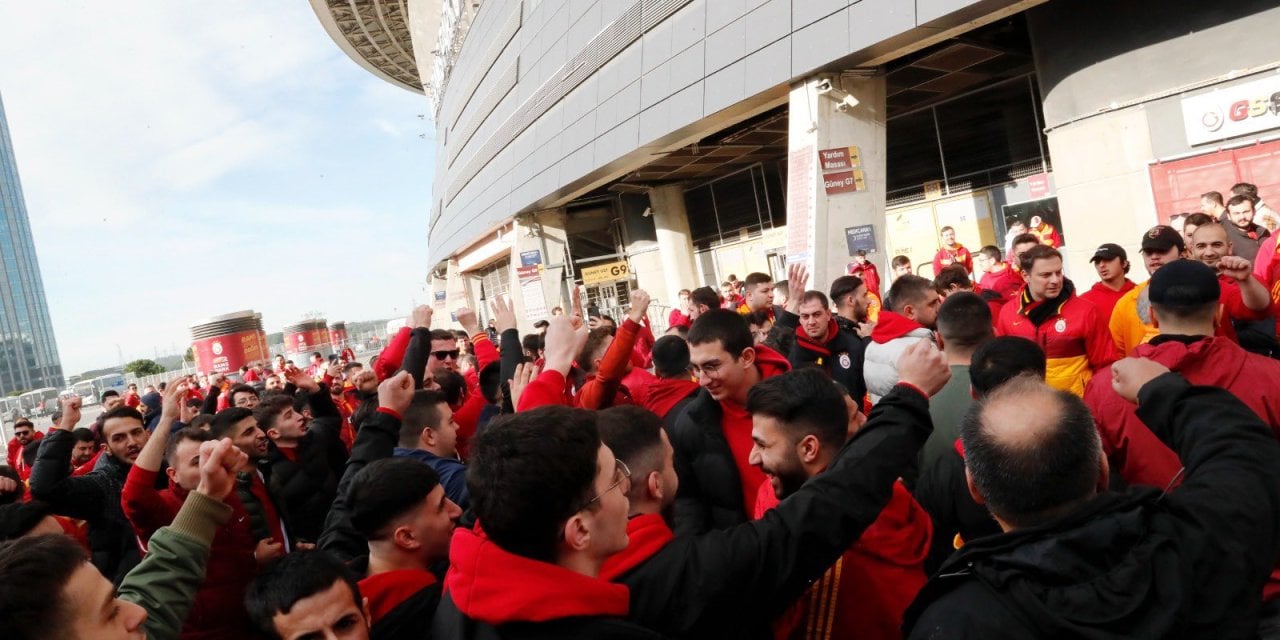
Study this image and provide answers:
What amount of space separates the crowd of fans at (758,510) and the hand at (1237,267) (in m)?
0.02

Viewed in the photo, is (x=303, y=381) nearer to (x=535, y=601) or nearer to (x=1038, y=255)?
(x=535, y=601)

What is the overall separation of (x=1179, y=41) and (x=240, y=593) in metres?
13.2

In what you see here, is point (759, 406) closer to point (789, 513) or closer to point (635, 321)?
point (789, 513)

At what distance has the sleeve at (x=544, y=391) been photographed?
2865mm

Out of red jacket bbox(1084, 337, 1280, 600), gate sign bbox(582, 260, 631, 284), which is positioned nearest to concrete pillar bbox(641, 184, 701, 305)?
gate sign bbox(582, 260, 631, 284)

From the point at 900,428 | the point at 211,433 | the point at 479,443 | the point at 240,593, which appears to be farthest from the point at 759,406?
the point at 211,433

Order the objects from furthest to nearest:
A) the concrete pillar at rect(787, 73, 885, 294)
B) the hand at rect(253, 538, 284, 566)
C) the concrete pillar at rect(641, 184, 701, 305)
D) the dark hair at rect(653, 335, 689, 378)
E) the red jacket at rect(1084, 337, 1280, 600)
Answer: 1. the concrete pillar at rect(641, 184, 701, 305)
2. the concrete pillar at rect(787, 73, 885, 294)
3. the dark hair at rect(653, 335, 689, 378)
4. the hand at rect(253, 538, 284, 566)
5. the red jacket at rect(1084, 337, 1280, 600)

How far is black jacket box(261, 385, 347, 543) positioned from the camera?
14.9 feet

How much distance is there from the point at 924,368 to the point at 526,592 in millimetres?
1219

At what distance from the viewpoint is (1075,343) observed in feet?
15.3

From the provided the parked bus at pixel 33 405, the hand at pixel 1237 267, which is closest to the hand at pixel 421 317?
the hand at pixel 1237 267

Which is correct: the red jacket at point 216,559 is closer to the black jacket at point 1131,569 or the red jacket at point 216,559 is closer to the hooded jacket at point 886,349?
the black jacket at point 1131,569

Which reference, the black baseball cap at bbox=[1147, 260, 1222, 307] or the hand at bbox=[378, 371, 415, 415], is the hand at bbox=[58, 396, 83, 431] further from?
→ the black baseball cap at bbox=[1147, 260, 1222, 307]

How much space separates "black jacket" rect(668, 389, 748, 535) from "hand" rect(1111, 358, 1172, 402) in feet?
4.97
